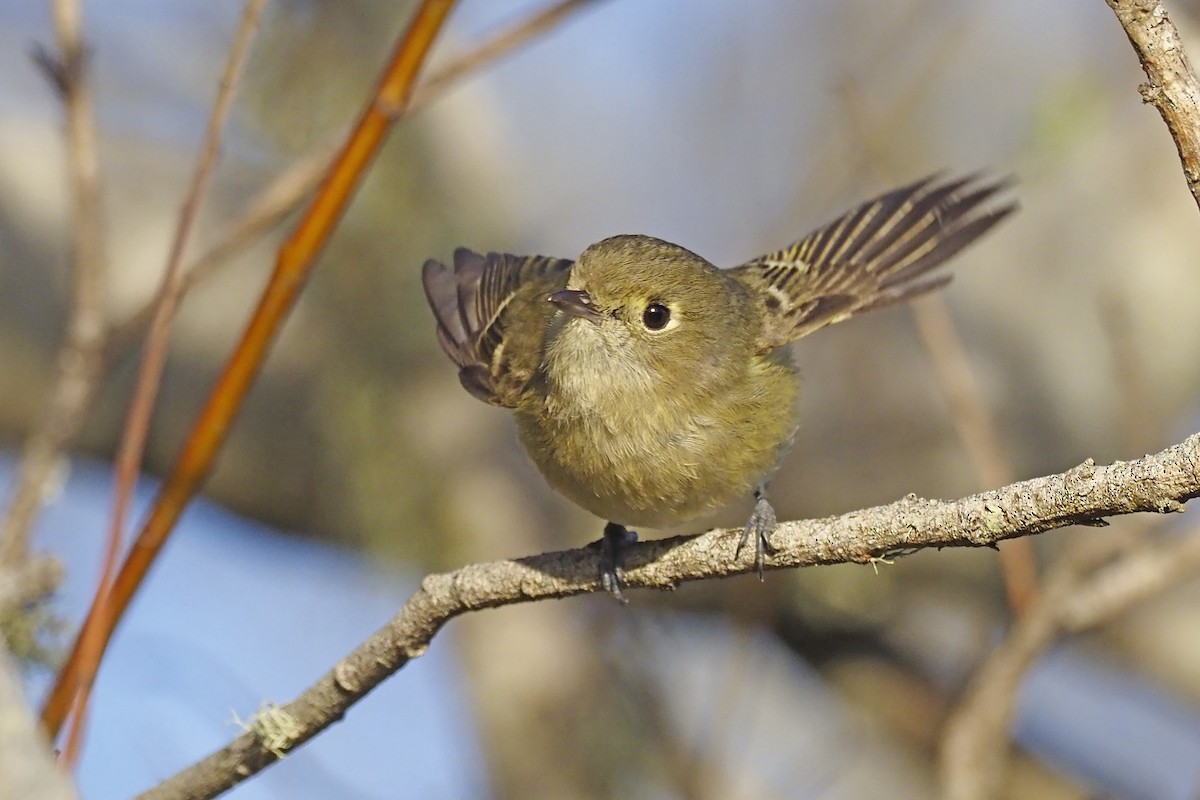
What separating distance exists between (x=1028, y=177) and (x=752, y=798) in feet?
8.79

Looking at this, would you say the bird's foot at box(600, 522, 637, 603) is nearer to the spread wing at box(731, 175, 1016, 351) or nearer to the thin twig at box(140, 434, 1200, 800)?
the thin twig at box(140, 434, 1200, 800)

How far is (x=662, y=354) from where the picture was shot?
9.21ft

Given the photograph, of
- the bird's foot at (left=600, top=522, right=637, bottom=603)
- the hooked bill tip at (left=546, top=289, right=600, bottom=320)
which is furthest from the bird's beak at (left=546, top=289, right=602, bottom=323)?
the bird's foot at (left=600, top=522, right=637, bottom=603)

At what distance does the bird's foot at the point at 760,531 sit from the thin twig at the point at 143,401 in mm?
843

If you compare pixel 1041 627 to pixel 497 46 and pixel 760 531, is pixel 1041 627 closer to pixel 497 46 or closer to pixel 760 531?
pixel 760 531

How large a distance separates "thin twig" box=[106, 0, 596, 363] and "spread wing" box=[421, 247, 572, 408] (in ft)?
2.30

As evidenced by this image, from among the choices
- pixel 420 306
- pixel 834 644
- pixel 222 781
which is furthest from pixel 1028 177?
pixel 222 781

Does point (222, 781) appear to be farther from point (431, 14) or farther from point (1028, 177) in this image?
point (1028, 177)

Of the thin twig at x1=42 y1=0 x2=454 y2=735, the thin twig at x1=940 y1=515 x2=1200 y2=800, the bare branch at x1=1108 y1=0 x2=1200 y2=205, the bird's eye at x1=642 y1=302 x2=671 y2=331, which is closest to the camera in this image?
the bare branch at x1=1108 y1=0 x2=1200 y2=205

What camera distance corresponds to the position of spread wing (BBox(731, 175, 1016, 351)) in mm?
3055

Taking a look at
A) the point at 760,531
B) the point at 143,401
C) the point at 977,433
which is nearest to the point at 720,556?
the point at 760,531

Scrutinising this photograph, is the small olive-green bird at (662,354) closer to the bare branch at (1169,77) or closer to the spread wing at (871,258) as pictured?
the spread wing at (871,258)

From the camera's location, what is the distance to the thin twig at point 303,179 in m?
2.12

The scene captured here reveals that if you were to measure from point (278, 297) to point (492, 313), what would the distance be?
159cm
